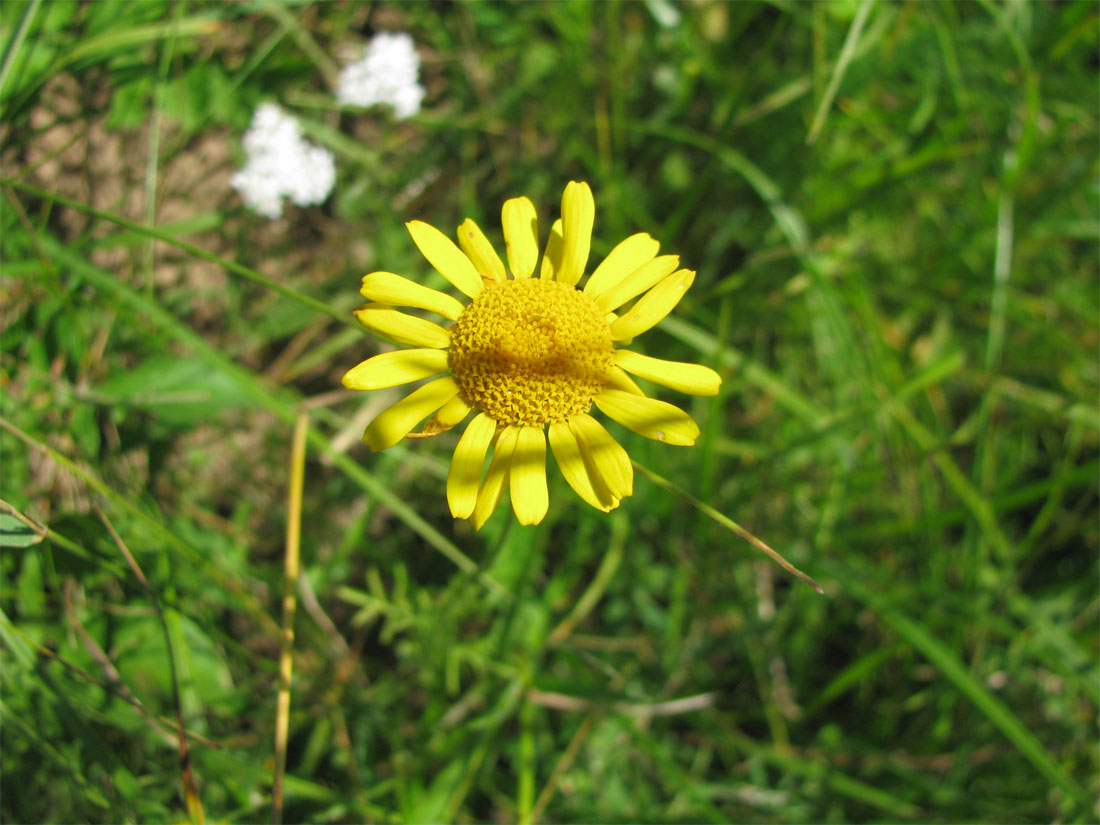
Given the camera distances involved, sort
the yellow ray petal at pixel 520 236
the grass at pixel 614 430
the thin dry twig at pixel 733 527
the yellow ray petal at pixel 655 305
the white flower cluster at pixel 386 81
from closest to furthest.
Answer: the thin dry twig at pixel 733 527 → the yellow ray petal at pixel 655 305 → the yellow ray petal at pixel 520 236 → the grass at pixel 614 430 → the white flower cluster at pixel 386 81

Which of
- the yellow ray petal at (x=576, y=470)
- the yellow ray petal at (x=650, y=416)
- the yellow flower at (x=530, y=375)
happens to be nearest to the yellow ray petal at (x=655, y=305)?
the yellow flower at (x=530, y=375)

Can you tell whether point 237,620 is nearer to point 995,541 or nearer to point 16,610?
point 16,610

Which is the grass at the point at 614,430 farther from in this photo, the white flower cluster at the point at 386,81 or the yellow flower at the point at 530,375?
the yellow flower at the point at 530,375

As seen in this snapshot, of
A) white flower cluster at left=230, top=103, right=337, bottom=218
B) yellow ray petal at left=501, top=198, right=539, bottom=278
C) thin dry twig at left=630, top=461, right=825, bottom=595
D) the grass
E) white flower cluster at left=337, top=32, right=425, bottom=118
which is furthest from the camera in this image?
white flower cluster at left=337, top=32, right=425, bottom=118

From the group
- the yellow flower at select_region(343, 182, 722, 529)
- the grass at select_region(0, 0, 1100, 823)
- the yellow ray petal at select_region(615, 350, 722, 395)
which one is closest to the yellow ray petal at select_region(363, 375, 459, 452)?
the yellow flower at select_region(343, 182, 722, 529)

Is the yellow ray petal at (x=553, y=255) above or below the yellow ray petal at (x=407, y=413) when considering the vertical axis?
above

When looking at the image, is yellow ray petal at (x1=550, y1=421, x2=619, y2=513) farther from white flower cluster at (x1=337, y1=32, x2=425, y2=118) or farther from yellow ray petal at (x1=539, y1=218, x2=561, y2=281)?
white flower cluster at (x1=337, y1=32, x2=425, y2=118)

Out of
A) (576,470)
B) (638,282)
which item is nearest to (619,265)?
(638,282)
